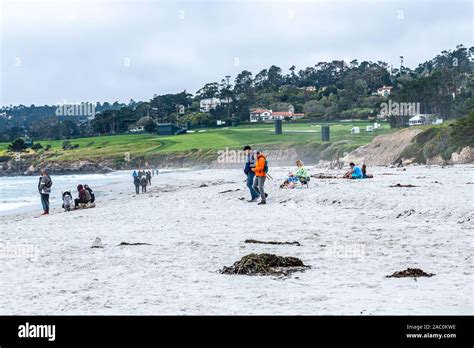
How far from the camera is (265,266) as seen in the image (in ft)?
32.4

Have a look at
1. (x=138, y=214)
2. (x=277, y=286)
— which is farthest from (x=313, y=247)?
(x=138, y=214)

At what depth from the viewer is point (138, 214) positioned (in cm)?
2094

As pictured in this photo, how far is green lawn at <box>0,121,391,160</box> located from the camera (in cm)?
9662

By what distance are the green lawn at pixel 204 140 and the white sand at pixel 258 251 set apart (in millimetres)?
A: 66110

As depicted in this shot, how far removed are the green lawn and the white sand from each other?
6611 centimetres

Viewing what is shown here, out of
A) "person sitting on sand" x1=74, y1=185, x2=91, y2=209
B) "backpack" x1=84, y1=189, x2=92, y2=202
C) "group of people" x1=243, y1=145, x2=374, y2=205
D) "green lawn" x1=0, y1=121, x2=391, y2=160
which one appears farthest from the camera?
"green lawn" x1=0, y1=121, x2=391, y2=160

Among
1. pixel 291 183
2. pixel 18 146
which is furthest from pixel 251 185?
pixel 18 146

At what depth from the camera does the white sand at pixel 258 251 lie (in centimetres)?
792

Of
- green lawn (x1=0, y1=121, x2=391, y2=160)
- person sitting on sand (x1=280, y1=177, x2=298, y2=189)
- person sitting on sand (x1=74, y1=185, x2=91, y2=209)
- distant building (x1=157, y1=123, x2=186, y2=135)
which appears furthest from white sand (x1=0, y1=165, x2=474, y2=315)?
distant building (x1=157, y1=123, x2=186, y2=135)

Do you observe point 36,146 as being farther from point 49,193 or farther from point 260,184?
point 260,184

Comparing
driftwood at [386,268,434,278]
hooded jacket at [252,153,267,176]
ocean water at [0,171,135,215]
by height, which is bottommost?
ocean water at [0,171,135,215]

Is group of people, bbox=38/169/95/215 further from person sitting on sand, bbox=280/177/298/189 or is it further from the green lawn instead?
the green lawn

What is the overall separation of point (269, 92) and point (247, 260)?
151728mm
